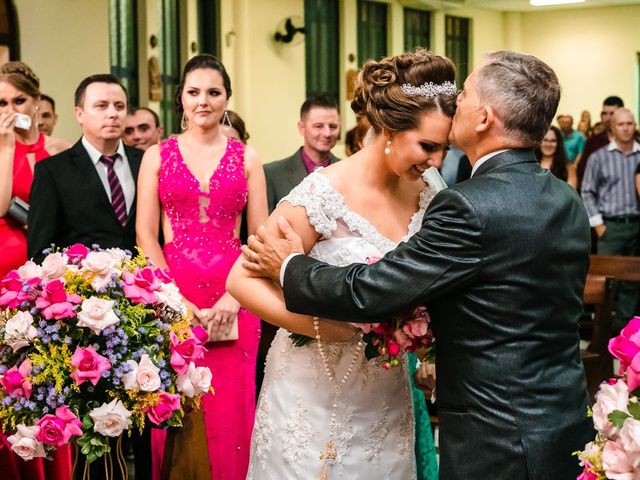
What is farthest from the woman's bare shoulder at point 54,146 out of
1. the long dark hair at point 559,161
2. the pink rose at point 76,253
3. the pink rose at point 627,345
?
the long dark hair at point 559,161

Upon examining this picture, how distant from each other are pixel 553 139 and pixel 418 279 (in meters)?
7.36

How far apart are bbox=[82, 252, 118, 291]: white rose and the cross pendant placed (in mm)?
769

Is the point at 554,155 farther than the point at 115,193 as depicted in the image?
Yes

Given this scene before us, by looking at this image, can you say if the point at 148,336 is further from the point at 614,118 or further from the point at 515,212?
the point at 614,118

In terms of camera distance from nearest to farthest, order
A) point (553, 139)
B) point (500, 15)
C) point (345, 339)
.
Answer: point (345, 339)
point (553, 139)
point (500, 15)

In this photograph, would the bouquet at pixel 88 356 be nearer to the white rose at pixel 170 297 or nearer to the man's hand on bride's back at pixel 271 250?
the white rose at pixel 170 297

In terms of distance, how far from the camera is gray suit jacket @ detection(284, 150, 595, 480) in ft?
7.73

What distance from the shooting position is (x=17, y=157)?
4.85 metres

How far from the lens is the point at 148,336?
9.75 ft

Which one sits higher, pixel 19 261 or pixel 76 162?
pixel 76 162

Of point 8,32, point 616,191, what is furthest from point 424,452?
point 616,191

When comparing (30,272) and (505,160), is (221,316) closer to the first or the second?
(30,272)

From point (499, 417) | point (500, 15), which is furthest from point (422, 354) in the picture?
point (500, 15)

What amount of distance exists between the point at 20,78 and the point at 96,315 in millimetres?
2319
